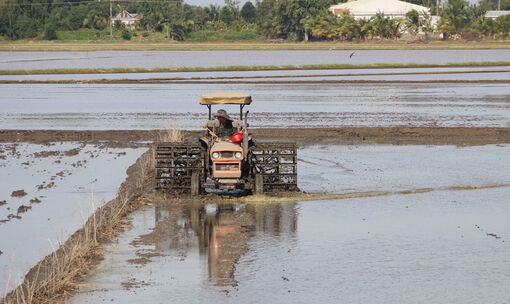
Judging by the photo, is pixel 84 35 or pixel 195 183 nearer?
pixel 195 183

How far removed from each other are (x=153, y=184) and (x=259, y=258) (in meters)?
7.69

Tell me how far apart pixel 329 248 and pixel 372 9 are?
14939 centimetres

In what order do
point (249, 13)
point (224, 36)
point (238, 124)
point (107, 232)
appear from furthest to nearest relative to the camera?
point (249, 13), point (224, 36), point (238, 124), point (107, 232)

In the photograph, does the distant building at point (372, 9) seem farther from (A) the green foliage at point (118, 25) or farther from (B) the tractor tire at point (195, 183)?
(B) the tractor tire at point (195, 183)

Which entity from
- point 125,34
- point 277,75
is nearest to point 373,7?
point 125,34

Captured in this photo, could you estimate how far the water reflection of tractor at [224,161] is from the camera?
18.1 metres

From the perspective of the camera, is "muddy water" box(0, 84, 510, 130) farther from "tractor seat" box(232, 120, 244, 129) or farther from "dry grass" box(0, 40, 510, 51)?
"dry grass" box(0, 40, 510, 51)

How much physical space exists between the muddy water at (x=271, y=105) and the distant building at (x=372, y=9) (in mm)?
98376

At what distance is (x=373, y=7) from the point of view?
16012cm

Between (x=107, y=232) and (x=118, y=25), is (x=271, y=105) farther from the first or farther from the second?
(x=118, y=25)

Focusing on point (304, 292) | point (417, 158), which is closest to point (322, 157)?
point (417, 158)

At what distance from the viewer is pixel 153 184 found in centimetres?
2094

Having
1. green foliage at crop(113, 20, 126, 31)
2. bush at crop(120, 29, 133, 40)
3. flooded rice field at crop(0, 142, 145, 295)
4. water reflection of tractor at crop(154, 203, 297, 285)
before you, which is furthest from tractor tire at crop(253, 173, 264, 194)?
green foliage at crop(113, 20, 126, 31)

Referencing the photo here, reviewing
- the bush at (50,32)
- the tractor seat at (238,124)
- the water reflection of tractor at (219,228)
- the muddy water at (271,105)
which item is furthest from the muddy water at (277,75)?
the bush at (50,32)
